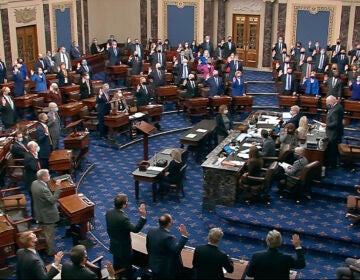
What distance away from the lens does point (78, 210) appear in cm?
930

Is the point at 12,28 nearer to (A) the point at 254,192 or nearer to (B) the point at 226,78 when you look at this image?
(B) the point at 226,78

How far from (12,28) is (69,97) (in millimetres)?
4298

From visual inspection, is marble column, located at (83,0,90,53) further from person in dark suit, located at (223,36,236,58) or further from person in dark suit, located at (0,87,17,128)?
person in dark suit, located at (0,87,17,128)

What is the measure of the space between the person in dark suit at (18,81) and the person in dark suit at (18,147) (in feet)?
16.5

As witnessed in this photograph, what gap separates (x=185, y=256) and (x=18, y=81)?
10292 millimetres

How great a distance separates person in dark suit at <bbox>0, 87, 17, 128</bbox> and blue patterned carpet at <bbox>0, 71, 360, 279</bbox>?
9.98 feet

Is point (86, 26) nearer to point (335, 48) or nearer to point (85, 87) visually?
point (85, 87)

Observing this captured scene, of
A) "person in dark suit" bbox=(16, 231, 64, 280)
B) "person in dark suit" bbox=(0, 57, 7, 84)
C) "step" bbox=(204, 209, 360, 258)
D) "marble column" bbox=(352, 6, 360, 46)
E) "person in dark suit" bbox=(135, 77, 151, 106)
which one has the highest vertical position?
"marble column" bbox=(352, 6, 360, 46)

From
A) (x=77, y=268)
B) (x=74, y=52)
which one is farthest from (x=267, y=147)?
(x=74, y=52)

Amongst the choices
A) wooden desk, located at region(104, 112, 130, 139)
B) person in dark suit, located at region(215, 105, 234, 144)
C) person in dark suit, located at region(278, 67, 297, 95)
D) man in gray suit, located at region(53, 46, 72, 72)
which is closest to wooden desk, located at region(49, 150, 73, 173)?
wooden desk, located at region(104, 112, 130, 139)

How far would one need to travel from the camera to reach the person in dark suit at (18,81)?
16.1 m

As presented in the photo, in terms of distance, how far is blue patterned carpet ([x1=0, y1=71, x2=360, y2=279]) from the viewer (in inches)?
371

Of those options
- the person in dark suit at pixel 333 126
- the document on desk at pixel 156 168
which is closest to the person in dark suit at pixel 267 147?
the person in dark suit at pixel 333 126

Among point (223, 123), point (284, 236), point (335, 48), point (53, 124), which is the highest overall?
point (335, 48)
